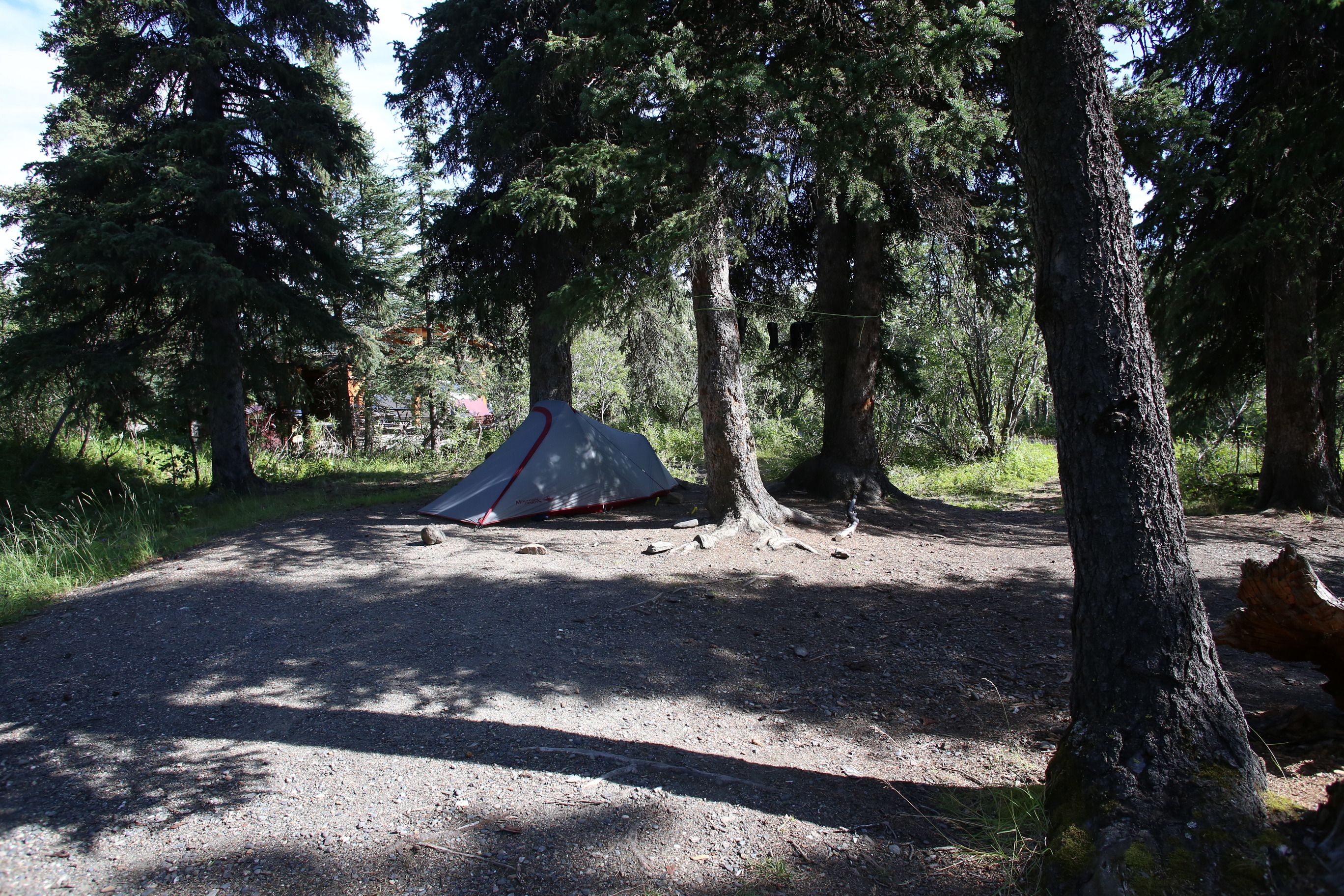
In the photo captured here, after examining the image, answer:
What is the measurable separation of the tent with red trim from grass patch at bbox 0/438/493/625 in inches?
82.6

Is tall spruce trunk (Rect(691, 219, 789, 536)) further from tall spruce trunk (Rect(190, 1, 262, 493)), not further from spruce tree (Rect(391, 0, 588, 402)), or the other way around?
tall spruce trunk (Rect(190, 1, 262, 493))

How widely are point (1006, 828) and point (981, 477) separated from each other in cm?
1300

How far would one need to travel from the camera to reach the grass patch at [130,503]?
6.68m

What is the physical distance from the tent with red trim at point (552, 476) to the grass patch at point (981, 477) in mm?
5688

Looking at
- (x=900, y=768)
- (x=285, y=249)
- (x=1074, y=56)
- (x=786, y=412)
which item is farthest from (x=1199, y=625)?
(x=786, y=412)

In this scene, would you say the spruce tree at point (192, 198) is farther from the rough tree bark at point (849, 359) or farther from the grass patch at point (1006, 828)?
the grass patch at point (1006, 828)

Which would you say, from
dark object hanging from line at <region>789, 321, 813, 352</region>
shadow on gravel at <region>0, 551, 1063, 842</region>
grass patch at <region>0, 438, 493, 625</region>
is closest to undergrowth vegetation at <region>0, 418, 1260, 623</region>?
grass patch at <region>0, 438, 493, 625</region>

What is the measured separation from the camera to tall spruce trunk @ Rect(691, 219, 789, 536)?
7457 mm

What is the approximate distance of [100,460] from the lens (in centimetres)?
1275

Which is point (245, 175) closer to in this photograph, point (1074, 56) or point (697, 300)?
point (697, 300)

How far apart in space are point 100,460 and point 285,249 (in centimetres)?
517

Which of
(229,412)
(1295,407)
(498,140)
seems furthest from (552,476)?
(1295,407)

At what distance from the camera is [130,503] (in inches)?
406

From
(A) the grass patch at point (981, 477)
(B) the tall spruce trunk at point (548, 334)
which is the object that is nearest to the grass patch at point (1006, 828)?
(B) the tall spruce trunk at point (548, 334)
